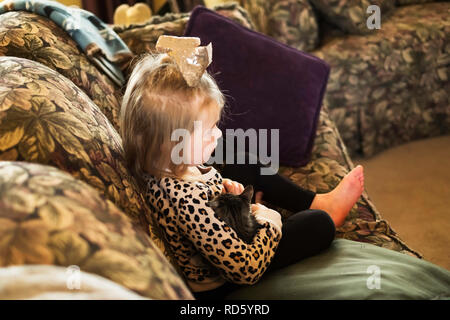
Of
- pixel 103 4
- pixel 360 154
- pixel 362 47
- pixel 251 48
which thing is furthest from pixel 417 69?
pixel 103 4

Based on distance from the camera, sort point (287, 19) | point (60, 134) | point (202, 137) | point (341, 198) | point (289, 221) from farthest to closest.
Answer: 1. point (287, 19)
2. point (341, 198)
3. point (289, 221)
4. point (202, 137)
5. point (60, 134)

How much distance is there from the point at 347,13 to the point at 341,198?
1.35m

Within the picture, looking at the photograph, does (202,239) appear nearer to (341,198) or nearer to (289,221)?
(289,221)

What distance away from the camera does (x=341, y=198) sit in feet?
4.41

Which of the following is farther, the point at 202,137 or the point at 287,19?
the point at 287,19

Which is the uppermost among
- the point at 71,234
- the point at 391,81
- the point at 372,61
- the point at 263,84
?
the point at 71,234

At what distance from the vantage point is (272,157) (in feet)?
5.14

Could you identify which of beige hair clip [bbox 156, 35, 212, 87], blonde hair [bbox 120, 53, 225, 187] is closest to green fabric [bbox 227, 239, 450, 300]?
blonde hair [bbox 120, 53, 225, 187]

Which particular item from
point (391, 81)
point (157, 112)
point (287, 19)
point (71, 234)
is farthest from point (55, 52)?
point (391, 81)

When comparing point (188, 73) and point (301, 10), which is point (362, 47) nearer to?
point (301, 10)

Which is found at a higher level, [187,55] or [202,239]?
[187,55]

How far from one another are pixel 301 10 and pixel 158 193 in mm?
1644

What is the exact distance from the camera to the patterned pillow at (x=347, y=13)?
2.35m


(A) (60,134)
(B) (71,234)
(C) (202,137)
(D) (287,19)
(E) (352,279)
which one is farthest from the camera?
(D) (287,19)
